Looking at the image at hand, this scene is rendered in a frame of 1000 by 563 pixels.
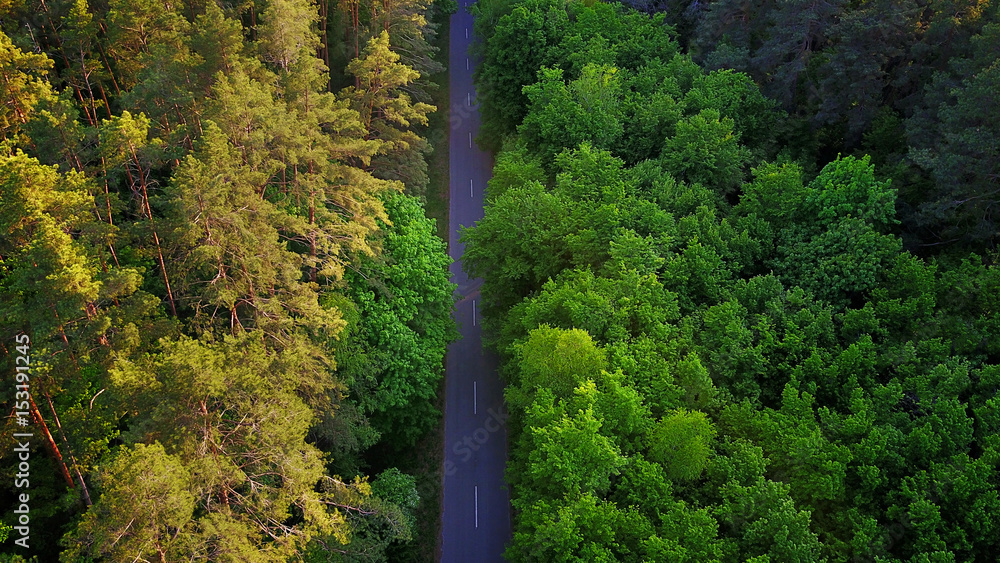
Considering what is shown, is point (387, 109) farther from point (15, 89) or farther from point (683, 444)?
point (683, 444)

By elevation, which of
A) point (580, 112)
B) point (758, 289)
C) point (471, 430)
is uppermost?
point (580, 112)

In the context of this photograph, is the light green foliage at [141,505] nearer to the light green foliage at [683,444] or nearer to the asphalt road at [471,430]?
the light green foliage at [683,444]

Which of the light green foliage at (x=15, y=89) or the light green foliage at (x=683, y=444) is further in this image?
the light green foliage at (x=683, y=444)

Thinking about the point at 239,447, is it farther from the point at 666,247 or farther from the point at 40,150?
the point at 666,247

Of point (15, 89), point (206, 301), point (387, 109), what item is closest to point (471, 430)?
point (387, 109)

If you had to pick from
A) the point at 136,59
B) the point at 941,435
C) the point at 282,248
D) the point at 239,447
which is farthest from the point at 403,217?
the point at 941,435

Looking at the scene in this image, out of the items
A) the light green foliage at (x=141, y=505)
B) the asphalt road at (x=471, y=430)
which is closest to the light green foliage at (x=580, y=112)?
the asphalt road at (x=471, y=430)

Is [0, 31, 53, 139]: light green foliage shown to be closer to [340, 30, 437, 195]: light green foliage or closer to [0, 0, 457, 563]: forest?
[0, 0, 457, 563]: forest
